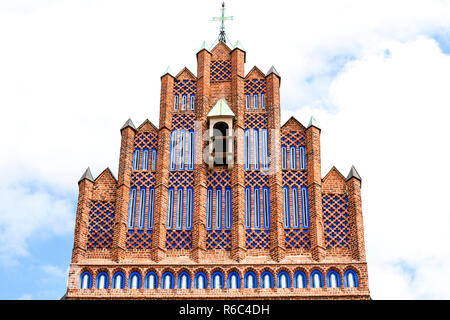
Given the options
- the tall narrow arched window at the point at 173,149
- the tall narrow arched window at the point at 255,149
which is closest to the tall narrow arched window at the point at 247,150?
the tall narrow arched window at the point at 255,149

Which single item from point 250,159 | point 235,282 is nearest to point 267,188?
point 250,159

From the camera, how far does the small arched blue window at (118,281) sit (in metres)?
22.3

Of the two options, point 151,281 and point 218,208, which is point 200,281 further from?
point 218,208

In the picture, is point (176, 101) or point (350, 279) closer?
point (350, 279)

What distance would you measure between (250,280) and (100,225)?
4470 mm

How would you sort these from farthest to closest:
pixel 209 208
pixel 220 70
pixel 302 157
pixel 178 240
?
pixel 220 70 < pixel 302 157 < pixel 209 208 < pixel 178 240

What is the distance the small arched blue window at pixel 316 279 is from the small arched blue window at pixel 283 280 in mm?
609

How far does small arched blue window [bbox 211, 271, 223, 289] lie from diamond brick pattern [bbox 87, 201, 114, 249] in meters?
3.02

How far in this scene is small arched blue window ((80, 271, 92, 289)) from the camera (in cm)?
2231

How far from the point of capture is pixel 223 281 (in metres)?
22.2

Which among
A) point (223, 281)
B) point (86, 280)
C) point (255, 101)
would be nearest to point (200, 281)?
point (223, 281)

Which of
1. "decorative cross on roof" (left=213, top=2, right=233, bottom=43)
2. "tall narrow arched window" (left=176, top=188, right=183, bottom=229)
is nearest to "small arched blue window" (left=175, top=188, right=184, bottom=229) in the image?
"tall narrow arched window" (left=176, top=188, right=183, bottom=229)

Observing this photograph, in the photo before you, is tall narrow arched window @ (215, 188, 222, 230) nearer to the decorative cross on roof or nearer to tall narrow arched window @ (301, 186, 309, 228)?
tall narrow arched window @ (301, 186, 309, 228)
